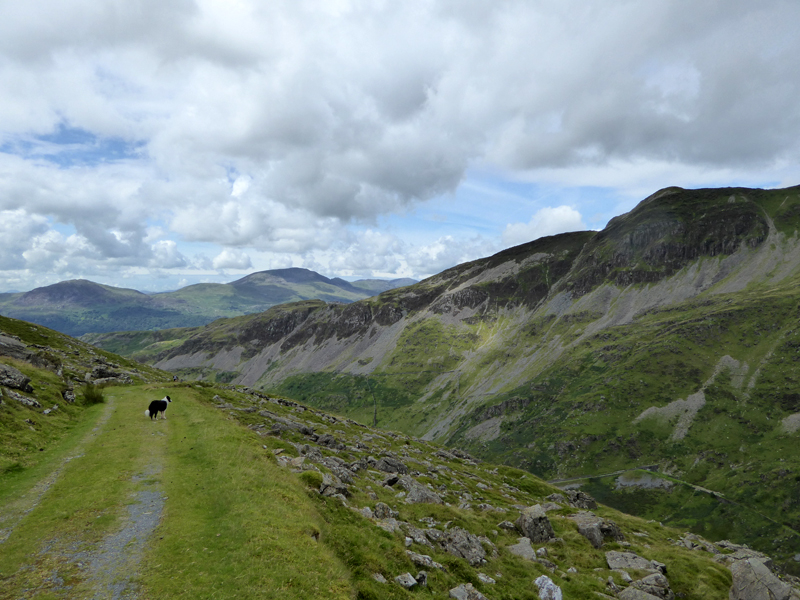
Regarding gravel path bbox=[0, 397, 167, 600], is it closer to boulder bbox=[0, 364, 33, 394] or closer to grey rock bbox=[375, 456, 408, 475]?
boulder bbox=[0, 364, 33, 394]

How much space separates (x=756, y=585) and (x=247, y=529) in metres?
36.9

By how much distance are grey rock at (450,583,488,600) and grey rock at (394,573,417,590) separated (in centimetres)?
245

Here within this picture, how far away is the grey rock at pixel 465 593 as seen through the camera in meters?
19.1

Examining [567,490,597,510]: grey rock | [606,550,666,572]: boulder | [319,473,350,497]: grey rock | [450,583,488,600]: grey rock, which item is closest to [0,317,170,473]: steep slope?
[319,473,350,497]: grey rock

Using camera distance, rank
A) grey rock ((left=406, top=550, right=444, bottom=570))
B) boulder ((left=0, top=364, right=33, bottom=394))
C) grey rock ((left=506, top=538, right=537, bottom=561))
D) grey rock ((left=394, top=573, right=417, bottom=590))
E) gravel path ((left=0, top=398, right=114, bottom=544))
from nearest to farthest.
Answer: gravel path ((left=0, top=398, right=114, bottom=544))
grey rock ((left=394, top=573, right=417, bottom=590))
grey rock ((left=406, top=550, right=444, bottom=570))
grey rock ((left=506, top=538, right=537, bottom=561))
boulder ((left=0, top=364, right=33, bottom=394))

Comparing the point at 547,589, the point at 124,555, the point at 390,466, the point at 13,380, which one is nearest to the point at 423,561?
the point at 547,589

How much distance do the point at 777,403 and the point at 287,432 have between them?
781ft

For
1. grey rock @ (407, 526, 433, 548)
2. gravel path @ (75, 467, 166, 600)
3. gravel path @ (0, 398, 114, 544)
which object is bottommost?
grey rock @ (407, 526, 433, 548)

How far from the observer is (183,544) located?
17.1m

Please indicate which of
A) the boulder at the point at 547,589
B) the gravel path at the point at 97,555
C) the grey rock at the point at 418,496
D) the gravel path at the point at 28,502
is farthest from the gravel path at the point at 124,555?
the boulder at the point at 547,589

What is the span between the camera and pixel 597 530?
1437 inches

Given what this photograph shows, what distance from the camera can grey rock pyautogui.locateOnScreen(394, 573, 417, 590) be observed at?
18100 millimetres

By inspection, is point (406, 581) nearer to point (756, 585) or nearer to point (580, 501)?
point (756, 585)

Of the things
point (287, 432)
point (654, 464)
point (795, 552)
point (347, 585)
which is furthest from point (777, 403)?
point (347, 585)
